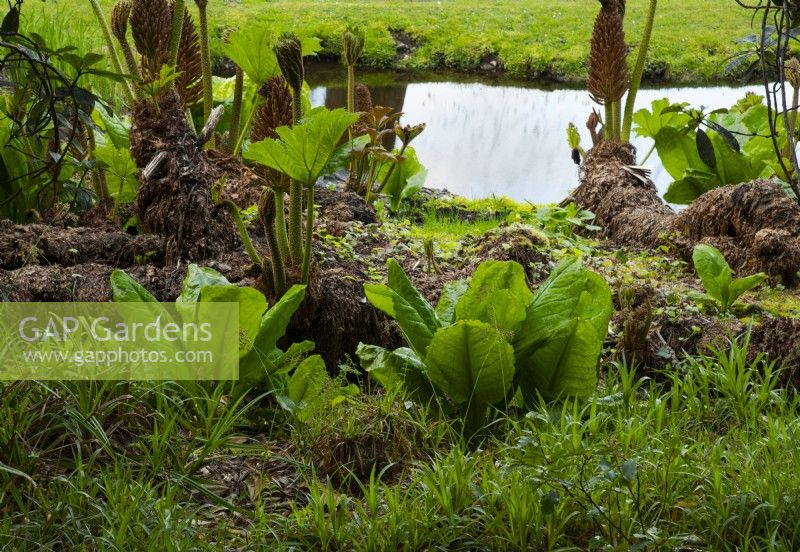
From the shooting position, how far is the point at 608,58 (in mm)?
5094

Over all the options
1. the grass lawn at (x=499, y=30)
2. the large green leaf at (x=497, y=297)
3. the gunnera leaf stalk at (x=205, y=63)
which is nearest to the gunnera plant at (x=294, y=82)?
the large green leaf at (x=497, y=297)

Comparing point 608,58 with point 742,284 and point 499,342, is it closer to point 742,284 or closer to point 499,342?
point 742,284

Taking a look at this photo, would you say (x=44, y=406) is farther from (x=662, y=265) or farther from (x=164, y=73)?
(x=662, y=265)

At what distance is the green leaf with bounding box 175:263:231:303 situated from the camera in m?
2.75

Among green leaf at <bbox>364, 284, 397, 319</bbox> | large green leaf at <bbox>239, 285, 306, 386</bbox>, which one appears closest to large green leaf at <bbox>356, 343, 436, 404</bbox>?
green leaf at <bbox>364, 284, 397, 319</bbox>

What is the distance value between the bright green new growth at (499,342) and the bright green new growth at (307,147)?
0.40 metres

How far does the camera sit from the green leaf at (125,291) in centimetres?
271

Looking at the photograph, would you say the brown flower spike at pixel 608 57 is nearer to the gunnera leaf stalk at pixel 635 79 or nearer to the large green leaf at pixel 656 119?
the gunnera leaf stalk at pixel 635 79

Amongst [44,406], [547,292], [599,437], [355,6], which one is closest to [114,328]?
[44,406]

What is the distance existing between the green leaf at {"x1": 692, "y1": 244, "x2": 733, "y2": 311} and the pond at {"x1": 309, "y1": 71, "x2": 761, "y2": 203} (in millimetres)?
3311

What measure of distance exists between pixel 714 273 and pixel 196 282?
2.10 meters

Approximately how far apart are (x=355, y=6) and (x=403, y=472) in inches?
615

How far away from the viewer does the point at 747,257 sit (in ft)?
13.4

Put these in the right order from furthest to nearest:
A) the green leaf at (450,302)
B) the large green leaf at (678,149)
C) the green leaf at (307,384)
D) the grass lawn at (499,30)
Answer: the grass lawn at (499,30) < the large green leaf at (678,149) < the green leaf at (450,302) < the green leaf at (307,384)
